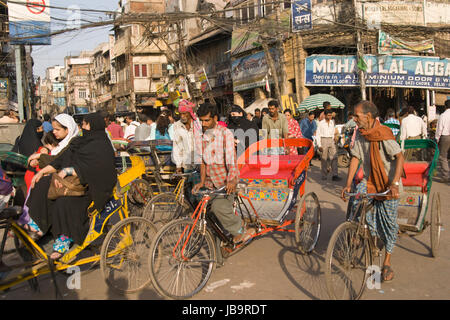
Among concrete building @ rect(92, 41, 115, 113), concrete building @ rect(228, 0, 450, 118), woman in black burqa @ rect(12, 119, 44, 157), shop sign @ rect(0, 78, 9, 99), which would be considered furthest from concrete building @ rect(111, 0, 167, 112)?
woman in black burqa @ rect(12, 119, 44, 157)

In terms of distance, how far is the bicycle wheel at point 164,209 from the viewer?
5457 millimetres

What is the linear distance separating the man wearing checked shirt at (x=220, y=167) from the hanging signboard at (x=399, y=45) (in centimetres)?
1459

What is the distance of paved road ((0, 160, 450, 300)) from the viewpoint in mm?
3924

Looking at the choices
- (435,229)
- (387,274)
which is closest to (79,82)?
(435,229)

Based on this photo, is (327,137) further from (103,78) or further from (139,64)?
(103,78)

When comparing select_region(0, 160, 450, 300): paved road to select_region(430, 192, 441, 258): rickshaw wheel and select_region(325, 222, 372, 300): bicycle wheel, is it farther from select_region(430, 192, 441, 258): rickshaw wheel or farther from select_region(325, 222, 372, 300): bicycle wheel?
select_region(325, 222, 372, 300): bicycle wheel

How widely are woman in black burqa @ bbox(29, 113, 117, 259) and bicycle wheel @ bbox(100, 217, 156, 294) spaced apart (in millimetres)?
313

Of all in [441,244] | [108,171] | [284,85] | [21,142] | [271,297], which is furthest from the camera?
[284,85]

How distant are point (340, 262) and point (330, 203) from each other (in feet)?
15.0

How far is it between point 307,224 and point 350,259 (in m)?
1.68

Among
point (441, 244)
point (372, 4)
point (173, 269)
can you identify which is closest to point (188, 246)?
point (173, 269)

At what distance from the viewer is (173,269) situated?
12.7ft

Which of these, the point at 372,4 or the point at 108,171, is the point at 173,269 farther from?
the point at 372,4

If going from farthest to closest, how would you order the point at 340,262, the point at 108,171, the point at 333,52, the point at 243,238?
1. the point at 333,52
2. the point at 243,238
3. the point at 108,171
4. the point at 340,262
